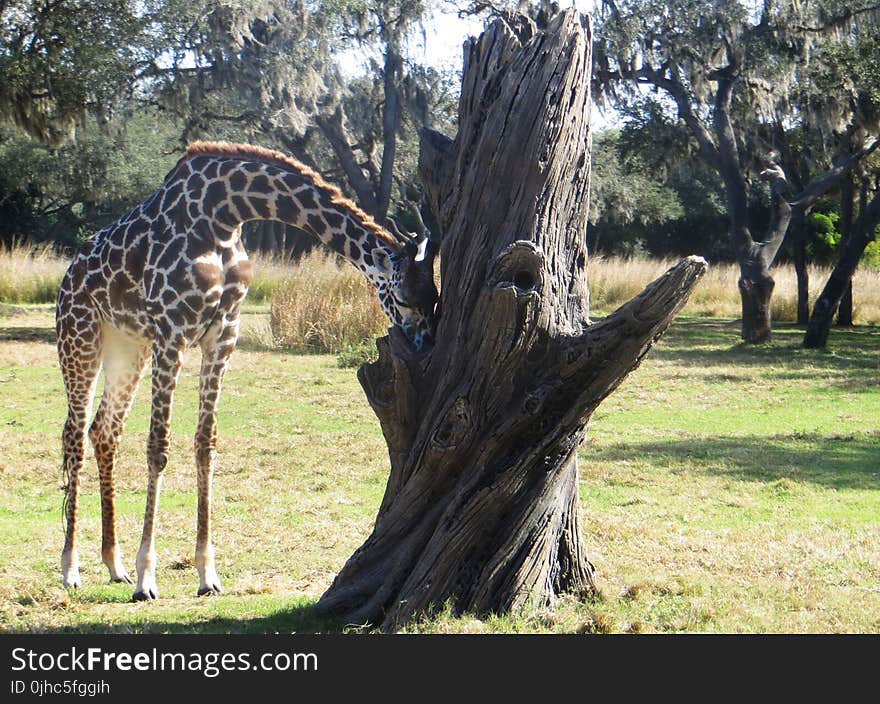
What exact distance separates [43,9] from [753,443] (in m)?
13.6

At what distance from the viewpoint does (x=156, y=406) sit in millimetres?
5559

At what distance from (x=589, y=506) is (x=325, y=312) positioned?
10106 millimetres

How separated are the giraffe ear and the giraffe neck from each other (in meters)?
0.01

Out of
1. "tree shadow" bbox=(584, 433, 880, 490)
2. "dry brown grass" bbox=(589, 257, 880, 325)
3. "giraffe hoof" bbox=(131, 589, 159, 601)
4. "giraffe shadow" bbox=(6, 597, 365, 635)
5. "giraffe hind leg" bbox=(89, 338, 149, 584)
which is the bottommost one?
"giraffe hoof" bbox=(131, 589, 159, 601)

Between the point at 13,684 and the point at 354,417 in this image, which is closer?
the point at 13,684

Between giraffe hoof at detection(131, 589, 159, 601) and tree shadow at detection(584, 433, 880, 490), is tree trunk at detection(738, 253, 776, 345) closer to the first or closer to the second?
tree shadow at detection(584, 433, 880, 490)

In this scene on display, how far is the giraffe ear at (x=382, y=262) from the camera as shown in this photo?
5.21 m

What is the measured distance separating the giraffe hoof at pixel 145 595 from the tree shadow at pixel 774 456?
15.8 ft

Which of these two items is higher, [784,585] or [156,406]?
[156,406]

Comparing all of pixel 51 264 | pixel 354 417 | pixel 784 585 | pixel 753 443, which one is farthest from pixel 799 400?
pixel 51 264

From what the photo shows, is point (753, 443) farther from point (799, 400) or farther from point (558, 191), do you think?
point (558, 191)

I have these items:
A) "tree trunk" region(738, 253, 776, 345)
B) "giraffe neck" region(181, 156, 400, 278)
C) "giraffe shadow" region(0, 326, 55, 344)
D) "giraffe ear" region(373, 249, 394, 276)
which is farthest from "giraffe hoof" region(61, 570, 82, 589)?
"tree trunk" region(738, 253, 776, 345)

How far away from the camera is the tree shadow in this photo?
8617 mm

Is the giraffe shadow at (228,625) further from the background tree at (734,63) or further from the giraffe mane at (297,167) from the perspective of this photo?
the background tree at (734,63)
